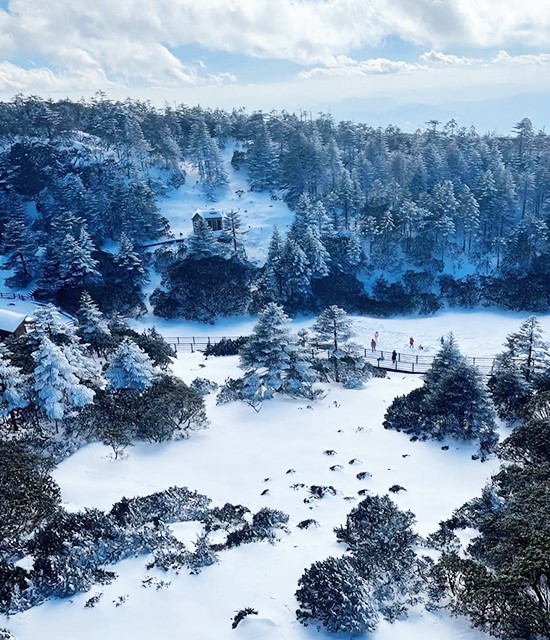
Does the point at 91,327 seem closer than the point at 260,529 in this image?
No

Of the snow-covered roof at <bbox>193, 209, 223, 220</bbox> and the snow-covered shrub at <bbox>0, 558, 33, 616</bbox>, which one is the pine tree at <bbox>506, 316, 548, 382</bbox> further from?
the snow-covered roof at <bbox>193, 209, 223, 220</bbox>

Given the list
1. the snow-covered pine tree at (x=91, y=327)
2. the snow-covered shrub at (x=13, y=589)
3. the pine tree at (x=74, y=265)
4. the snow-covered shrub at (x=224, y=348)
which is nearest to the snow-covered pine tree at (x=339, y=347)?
the snow-covered shrub at (x=224, y=348)

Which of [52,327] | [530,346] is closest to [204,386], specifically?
[52,327]

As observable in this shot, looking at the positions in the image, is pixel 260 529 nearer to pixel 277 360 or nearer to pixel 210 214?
pixel 277 360

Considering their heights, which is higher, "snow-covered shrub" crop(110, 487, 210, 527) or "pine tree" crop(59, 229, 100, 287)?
"pine tree" crop(59, 229, 100, 287)

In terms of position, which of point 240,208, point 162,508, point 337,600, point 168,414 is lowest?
point 162,508

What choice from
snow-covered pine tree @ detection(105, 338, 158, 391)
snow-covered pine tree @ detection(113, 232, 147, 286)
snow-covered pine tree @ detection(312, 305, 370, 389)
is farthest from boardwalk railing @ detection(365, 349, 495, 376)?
snow-covered pine tree @ detection(113, 232, 147, 286)

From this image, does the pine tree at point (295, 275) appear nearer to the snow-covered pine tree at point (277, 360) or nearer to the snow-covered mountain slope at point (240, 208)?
the snow-covered mountain slope at point (240, 208)
